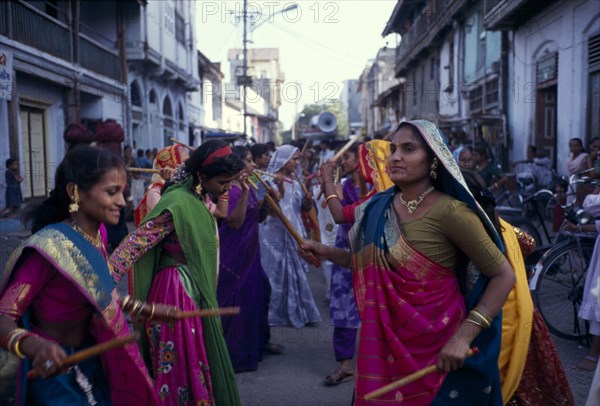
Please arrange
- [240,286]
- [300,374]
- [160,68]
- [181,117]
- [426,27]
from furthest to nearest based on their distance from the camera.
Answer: [181,117]
[426,27]
[160,68]
[240,286]
[300,374]

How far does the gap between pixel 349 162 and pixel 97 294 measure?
3129 millimetres

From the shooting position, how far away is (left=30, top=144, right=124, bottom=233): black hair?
7.61 feet

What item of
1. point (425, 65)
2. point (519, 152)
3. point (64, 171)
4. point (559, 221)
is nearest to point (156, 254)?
point (64, 171)

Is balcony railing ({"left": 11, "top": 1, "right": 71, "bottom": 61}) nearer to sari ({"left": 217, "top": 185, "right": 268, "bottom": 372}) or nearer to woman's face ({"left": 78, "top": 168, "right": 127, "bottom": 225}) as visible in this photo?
sari ({"left": 217, "top": 185, "right": 268, "bottom": 372})

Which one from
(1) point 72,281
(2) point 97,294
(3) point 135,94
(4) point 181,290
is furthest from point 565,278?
(3) point 135,94

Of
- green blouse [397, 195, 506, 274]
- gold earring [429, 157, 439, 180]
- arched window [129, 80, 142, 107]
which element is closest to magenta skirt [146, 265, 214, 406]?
green blouse [397, 195, 506, 274]

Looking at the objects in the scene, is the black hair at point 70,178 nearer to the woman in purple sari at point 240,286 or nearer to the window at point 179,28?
the woman in purple sari at point 240,286

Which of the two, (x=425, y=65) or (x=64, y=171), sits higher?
(x=425, y=65)

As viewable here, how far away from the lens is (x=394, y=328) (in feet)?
8.19

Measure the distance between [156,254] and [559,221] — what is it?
634 centimetres

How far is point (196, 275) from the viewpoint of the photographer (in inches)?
123

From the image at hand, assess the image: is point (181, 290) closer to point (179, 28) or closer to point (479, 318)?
point (479, 318)

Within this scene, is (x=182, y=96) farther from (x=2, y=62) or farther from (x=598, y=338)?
(x=598, y=338)

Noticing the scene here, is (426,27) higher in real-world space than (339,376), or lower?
higher
